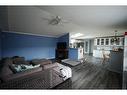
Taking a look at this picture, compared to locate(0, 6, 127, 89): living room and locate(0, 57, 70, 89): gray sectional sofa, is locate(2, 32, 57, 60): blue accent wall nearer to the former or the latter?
locate(0, 6, 127, 89): living room

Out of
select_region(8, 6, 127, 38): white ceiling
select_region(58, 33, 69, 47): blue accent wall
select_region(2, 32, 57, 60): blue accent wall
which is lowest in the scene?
select_region(2, 32, 57, 60): blue accent wall

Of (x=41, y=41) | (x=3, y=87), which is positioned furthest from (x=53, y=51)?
(x=3, y=87)

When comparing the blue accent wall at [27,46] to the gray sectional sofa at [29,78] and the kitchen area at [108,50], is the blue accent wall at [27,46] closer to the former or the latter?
the kitchen area at [108,50]

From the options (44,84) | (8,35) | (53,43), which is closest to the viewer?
(44,84)

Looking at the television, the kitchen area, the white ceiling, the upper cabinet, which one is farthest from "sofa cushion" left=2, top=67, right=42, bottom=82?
the upper cabinet

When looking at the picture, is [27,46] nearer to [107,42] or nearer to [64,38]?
[64,38]

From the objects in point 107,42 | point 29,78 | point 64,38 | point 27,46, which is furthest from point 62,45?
point 29,78

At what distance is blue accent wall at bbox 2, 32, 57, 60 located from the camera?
468cm

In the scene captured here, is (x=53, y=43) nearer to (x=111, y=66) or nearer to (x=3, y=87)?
(x=111, y=66)

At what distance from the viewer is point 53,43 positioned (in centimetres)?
720

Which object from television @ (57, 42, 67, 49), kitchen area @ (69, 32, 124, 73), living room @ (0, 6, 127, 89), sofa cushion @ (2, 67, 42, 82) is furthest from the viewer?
television @ (57, 42, 67, 49)

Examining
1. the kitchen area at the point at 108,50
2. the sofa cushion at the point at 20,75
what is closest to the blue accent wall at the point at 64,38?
the kitchen area at the point at 108,50
